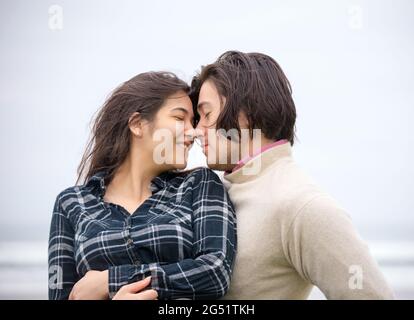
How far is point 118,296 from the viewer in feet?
6.64

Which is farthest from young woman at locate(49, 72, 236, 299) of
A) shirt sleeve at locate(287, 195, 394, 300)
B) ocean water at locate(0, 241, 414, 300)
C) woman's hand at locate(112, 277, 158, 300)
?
ocean water at locate(0, 241, 414, 300)

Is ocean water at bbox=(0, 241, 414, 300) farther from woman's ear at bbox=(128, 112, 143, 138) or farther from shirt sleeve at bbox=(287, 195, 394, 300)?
shirt sleeve at bbox=(287, 195, 394, 300)

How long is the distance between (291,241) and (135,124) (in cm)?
76

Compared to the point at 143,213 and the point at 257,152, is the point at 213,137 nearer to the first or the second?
the point at 257,152

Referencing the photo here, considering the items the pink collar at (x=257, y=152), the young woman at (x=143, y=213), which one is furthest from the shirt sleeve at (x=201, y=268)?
the pink collar at (x=257, y=152)

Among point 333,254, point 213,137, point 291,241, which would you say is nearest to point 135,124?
point 213,137

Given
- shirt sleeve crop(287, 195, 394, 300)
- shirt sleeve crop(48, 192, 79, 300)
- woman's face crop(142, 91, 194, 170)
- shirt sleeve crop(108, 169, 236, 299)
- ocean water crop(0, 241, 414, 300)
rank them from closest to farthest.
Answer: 1. shirt sleeve crop(287, 195, 394, 300)
2. shirt sleeve crop(108, 169, 236, 299)
3. shirt sleeve crop(48, 192, 79, 300)
4. woman's face crop(142, 91, 194, 170)
5. ocean water crop(0, 241, 414, 300)

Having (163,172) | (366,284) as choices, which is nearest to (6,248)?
(163,172)

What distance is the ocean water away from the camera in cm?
791

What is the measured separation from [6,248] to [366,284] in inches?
387

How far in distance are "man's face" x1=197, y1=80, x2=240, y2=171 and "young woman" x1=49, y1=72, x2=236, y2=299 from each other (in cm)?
5

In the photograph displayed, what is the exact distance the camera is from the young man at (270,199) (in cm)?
193

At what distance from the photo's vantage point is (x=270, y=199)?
210cm
